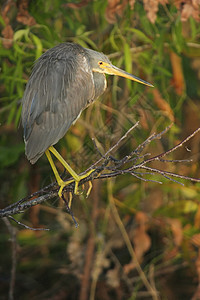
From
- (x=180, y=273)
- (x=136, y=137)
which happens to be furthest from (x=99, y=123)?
(x=180, y=273)

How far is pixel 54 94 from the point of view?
9.23ft

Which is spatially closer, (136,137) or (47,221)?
(136,137)

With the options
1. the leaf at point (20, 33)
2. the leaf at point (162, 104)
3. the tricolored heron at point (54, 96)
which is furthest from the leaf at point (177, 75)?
the tricolored heron at point (54, 96)

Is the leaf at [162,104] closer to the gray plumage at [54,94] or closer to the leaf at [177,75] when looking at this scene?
the leaf at [177,75]

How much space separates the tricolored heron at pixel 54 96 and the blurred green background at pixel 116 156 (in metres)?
0.26

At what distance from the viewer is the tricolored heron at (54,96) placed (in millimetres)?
2758

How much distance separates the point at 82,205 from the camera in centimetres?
422

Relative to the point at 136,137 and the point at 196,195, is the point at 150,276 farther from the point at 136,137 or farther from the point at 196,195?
the point at 136,137

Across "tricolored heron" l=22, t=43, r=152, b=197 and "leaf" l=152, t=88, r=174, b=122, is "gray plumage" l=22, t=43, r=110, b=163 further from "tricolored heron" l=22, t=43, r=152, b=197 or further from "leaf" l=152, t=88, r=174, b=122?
"leaf" l=152, t=88, r=174, b=122

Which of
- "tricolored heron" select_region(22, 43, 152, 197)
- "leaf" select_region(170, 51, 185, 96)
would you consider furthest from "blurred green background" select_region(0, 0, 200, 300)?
"tricolored heron" select_region(22, 43, 152, 197)

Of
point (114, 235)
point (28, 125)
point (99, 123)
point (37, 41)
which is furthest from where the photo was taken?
point (114, 235)

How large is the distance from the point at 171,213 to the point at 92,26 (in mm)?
1373

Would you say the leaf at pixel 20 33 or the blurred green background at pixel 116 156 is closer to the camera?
the leaf at pixel 20 33

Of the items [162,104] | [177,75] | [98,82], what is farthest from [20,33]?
[177,75]
